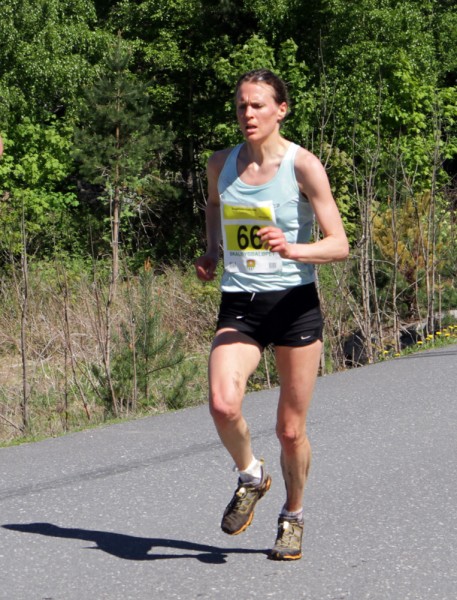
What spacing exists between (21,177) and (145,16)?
247 inches

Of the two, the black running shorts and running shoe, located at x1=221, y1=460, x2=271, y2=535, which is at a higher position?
the black running shorts

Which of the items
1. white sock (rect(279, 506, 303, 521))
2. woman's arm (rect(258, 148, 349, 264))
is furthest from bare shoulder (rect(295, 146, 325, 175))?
white sock (rect(279, 506, 303, 521))

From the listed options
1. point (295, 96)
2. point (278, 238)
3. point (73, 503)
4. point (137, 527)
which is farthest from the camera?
point (295, 96)

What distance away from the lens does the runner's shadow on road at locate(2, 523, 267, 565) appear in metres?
5.08

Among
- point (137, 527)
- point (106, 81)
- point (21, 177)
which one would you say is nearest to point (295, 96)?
point (106, 81)

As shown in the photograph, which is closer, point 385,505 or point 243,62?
point 385,505

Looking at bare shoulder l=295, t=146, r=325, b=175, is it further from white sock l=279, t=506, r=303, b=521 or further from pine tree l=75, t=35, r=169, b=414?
pine tree l=75, t=35, r=169, b=414

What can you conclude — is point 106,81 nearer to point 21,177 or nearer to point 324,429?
point 21,177

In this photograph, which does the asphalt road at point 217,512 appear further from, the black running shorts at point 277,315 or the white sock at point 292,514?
the black running shorts at point 277,315

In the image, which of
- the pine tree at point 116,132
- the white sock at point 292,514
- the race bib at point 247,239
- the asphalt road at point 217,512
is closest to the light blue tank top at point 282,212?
the race bib at point 247,239

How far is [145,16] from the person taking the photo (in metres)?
39.5

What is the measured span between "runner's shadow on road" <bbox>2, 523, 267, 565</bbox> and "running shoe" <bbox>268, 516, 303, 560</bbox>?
0.17 meters

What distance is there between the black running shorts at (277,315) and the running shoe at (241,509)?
0.56 m

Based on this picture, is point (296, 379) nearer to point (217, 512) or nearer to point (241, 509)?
point (241, 509)
